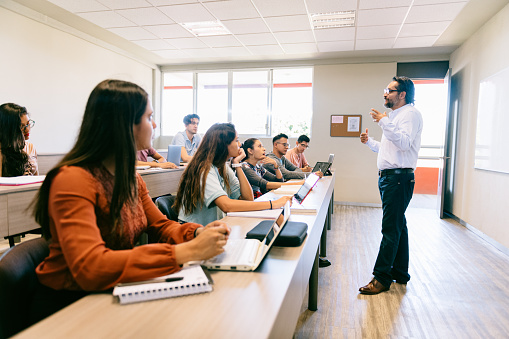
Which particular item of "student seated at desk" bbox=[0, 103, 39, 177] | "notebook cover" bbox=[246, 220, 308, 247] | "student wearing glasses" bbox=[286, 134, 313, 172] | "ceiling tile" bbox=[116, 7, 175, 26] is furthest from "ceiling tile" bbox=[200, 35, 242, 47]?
"notebook cover" bbox=[246, 220, 308, 247]

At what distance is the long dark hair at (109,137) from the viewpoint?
91 cm

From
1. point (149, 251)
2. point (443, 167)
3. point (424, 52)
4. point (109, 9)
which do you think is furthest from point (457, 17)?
point (149, 251)

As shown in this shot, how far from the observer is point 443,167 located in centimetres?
507

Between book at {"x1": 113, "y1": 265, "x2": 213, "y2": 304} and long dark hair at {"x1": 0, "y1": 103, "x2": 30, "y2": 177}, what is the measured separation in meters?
2.38

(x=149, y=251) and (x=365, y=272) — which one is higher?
(x=149, y=251)

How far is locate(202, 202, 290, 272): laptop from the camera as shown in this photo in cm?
96

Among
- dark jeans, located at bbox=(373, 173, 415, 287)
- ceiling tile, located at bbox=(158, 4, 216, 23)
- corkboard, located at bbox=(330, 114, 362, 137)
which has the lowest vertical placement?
dark jeans, located at bbox=(373, 173, 415, 287)

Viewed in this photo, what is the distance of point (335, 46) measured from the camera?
17.3 feet

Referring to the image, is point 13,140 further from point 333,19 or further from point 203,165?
point 333,19

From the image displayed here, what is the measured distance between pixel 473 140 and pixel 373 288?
3119 millimetres

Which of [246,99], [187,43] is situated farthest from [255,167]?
[246,99]

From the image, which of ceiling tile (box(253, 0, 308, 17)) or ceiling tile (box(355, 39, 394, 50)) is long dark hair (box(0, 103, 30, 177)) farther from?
ceiling tile (box(355, 39, 394, 50))

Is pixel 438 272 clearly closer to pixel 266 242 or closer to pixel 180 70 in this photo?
pixel 266 242

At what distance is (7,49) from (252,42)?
124 inches
